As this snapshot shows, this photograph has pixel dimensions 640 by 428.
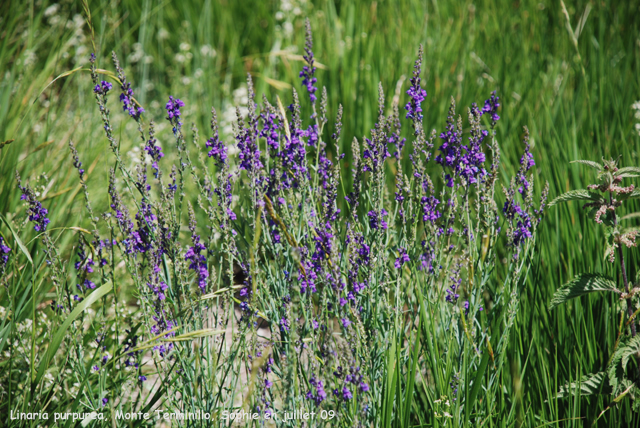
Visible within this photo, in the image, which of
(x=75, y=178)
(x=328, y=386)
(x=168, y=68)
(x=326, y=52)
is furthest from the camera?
(x=168, y=68)

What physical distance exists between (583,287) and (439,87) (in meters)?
2.47

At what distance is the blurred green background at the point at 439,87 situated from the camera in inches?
86.4

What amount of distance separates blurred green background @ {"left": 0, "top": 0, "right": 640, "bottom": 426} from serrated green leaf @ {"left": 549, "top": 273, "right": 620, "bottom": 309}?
257mm

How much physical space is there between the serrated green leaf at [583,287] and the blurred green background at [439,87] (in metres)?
0.26

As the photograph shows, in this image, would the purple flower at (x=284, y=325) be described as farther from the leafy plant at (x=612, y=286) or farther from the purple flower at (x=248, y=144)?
the leafy plant at (x=612, y=286)

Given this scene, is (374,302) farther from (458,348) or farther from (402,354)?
(458,348)

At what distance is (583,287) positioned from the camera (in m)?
1.83

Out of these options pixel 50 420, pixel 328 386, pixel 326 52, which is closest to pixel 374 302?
pixel 328 386

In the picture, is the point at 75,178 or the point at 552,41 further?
the point at 552,41

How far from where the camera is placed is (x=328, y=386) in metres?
1.55

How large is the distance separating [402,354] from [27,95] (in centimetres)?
324

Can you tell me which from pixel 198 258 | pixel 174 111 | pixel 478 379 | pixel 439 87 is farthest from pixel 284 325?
pixel 439 87

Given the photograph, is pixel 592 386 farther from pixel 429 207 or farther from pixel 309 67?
pixel 309 67

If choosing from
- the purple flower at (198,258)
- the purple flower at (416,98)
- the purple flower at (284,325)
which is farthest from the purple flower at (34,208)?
the purple flower at (416,98)
